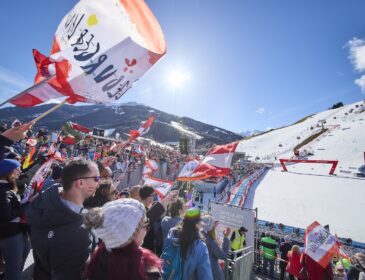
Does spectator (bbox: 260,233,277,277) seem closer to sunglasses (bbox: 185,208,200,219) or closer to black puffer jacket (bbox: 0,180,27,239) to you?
sunglasses (bbox: 185,208,200,219)

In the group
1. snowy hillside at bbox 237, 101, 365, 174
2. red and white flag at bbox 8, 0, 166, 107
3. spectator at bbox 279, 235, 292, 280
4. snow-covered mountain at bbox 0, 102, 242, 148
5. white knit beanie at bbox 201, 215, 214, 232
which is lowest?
spectator at bbox 279, 235, 292, 280

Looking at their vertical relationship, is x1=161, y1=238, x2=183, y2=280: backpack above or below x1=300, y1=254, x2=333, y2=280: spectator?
above

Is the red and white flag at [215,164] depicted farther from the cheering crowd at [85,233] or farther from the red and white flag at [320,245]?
the cheering crowd at [85,233]

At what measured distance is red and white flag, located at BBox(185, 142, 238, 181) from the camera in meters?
5.91

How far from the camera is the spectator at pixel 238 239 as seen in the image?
7383 millimetres

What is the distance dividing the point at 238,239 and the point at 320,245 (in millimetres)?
3407

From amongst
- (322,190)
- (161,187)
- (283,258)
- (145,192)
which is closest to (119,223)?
(145,192)

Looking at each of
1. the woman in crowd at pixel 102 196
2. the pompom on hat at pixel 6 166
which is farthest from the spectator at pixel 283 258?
the pompom on hat at pixel 6 166

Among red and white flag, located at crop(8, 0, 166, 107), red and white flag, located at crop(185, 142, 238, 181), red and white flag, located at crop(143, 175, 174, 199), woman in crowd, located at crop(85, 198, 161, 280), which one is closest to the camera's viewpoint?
woman in crowd, located at crop(85, 198, 161, 280)

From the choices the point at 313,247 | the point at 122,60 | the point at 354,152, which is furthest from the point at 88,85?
the point at 354,152

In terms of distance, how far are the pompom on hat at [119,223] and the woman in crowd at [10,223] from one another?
163cm

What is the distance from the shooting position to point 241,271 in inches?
205

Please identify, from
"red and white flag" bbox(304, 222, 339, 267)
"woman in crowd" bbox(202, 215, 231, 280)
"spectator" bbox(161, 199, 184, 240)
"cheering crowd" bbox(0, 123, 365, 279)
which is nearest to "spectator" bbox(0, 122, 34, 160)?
"cheering crowd" bbox(0, 123, 365, 279)

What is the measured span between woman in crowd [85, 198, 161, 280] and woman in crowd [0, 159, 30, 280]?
63.1 inches
